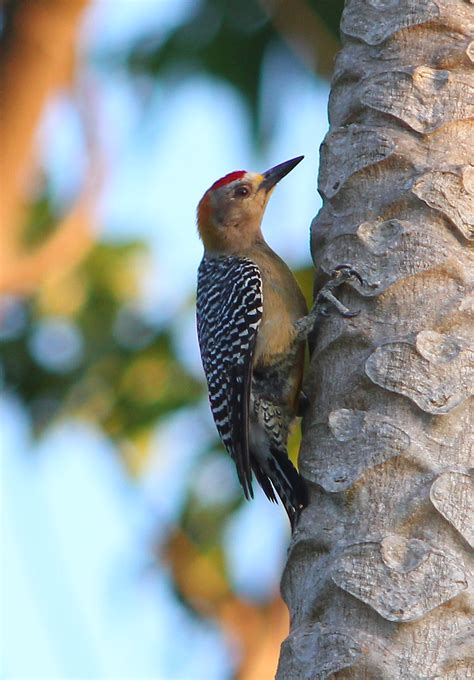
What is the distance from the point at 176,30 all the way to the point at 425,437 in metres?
6.10

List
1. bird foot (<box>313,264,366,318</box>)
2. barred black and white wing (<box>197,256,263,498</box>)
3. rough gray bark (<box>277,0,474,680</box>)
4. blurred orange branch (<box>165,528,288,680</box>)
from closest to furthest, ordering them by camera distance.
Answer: rough gray bark (<box>277,0,474,680</box>) < bird foot (<box>313,264,366,318</box>) < barred black and white wing (<box>197,256,263,498</box>) < blurred orange branch (<box>165,528,288,680</box>)

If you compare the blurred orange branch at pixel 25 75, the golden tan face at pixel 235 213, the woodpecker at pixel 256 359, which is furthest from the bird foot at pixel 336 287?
the blurred orange branch at pixel 25 75

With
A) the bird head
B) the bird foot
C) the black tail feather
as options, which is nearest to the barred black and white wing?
the black tail feather

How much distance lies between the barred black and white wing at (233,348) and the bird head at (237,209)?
0.39 meters

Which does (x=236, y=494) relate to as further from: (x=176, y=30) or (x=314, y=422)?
(x=314, y=422)

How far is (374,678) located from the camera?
7.49ft

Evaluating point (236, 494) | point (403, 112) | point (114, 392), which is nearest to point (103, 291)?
point (114, 392)

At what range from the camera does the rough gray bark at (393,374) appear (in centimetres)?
236

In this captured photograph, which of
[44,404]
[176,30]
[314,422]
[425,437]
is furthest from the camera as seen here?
[44,404]

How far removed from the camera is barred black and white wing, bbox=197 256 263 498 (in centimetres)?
435

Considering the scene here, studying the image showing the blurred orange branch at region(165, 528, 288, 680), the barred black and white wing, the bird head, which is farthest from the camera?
the blurred orange branch at region(165, 528, 288, 680)

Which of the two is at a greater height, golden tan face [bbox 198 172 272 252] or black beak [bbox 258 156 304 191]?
black beak [bbox 258 156 304 191]

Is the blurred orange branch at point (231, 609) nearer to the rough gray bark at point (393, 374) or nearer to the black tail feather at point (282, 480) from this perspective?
the black tail feather at point (282, 480)

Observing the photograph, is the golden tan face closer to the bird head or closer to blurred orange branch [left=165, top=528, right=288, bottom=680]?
the bird head
